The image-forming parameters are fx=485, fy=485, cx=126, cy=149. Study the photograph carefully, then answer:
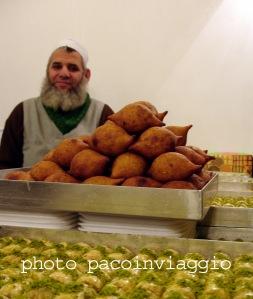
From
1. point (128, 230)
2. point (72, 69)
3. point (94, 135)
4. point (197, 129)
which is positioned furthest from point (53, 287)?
point (197, 129)

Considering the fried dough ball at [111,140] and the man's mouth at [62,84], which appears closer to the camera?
the fried dough ball at [111,140]

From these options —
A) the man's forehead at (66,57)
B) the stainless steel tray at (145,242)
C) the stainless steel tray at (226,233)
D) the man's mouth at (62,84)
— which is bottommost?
the stainless steel tray at (226,233)

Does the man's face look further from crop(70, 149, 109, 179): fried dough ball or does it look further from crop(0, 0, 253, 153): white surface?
crop(70, 149, 109, 179): fried dough ball

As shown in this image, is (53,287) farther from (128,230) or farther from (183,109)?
(183,109)

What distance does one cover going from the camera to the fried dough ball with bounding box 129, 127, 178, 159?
4.75 ft

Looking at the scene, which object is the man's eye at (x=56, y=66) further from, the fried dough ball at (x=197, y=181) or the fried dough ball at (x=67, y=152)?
the fried dough ball at (x=197, y=181)

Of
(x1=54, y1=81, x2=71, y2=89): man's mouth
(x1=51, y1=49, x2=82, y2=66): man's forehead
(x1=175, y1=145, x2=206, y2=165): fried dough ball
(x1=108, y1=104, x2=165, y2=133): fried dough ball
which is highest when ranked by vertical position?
(x1=51, y1=49, x2=82, y2=66): man's forehead

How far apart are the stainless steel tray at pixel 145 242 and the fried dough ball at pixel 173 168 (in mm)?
176

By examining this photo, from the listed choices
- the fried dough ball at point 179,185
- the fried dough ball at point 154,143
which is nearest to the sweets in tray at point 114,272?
the fried dough ball at point 179,185

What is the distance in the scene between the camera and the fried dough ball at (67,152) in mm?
1562

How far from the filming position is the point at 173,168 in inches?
54.9

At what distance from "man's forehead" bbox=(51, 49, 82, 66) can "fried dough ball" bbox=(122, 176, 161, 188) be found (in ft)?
6.99

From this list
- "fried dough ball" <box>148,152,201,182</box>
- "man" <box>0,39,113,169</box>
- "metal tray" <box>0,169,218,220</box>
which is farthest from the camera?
"man" <box>0,39,113,169</box>

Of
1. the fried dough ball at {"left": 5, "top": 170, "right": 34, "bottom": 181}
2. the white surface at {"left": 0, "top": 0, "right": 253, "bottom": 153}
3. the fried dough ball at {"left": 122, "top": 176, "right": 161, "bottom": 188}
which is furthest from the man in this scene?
the fried dough ball at {"left": 122, "top": 176, "right": 161, "bottom": 188}
